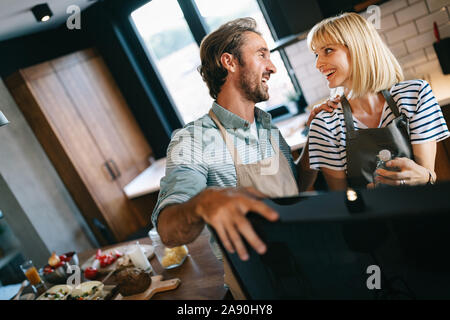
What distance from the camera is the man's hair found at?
156cm

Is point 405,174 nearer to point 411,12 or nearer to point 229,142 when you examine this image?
point 229,142

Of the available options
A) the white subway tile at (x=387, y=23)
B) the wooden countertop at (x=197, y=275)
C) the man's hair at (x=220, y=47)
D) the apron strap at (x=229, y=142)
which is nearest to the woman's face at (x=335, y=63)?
the man's hair at (x=220, y=47)

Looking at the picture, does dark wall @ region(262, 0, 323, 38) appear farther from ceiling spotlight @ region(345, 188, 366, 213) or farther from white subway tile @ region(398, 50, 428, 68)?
ceiling spotlight @ region(345, 188, 366, 213)

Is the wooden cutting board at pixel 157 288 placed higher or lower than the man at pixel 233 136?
lower

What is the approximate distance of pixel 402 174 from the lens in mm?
1200

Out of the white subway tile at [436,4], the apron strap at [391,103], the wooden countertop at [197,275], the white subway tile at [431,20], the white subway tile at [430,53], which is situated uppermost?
the white subway tile at [436,4]

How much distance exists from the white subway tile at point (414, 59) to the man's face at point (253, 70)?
1.53m

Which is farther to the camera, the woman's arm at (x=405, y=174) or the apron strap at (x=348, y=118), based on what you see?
the apron strap at (x=348, y=118)

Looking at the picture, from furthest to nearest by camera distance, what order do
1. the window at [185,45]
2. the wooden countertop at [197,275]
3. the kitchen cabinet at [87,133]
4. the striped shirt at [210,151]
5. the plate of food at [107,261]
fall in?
the window at [185,45]
the kitchen cabinet at [87,133]
the plate of food at [107,261]
the wooden countertop at [197,275]
the striped shirt at [210,151]

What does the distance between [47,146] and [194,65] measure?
1506 millimetres

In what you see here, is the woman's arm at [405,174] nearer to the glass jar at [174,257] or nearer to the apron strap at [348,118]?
the apron strap at [348,118]

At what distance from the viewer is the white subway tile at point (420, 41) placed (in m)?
2.46

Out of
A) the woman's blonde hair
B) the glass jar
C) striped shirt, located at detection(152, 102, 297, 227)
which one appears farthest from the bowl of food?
the woman's blonde hair
